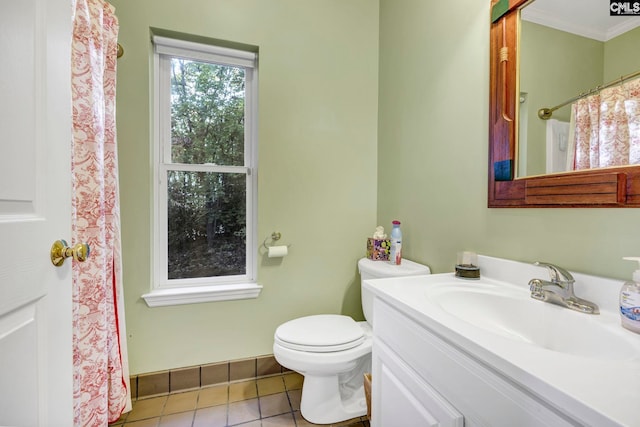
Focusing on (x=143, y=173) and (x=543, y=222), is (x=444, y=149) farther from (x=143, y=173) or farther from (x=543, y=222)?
(x=143, y=173)

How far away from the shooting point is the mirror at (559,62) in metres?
0.72

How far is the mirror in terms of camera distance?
722mm

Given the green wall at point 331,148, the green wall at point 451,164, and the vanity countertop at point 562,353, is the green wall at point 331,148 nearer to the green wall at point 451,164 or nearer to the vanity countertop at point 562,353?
the green wall at point 451,164

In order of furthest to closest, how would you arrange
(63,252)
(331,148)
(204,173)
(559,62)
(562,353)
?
(331,148)
(204,173)
(559,62)
(63,252)
(562,353)

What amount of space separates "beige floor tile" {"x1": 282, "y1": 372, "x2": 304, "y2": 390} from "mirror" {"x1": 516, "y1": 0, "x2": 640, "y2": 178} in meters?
1.56

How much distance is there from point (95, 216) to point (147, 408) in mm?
1048

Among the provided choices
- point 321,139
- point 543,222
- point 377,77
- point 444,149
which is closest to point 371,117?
point 377,77

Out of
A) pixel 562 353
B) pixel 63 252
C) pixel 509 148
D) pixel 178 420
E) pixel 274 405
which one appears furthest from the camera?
pixel 274 405

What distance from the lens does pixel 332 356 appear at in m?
1.20

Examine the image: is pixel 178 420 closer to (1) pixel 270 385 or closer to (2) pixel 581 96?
(1) pixel 270 385

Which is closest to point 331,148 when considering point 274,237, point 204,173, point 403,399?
point 274,237

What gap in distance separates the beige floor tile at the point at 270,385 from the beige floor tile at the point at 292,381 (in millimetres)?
30

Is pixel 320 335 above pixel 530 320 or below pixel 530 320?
below

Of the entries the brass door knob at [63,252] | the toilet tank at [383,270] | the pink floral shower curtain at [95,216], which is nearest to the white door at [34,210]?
the brass door knob at [63,252]
